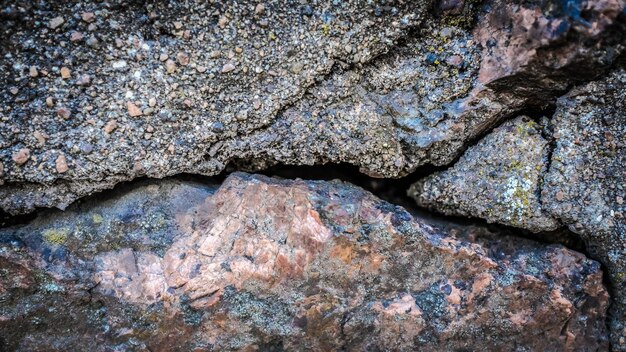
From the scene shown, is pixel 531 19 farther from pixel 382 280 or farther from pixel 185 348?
pixel 185 348

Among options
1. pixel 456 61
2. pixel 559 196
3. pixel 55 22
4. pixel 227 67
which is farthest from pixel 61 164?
pixel 559 196

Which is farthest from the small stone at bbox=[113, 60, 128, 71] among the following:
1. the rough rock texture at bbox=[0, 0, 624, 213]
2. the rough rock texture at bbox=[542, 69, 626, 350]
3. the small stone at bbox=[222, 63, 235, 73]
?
the rough rock texture at bbox=[542, 69, 626, 350]

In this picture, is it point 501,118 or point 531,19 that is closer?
point 531,19

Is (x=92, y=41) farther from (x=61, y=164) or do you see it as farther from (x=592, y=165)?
(x=592, y=165)

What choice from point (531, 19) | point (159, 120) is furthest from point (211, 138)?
point (531, 19)

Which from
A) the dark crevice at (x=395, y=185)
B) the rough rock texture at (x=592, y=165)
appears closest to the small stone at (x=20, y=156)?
the dark crevice at (x=395, y=185)

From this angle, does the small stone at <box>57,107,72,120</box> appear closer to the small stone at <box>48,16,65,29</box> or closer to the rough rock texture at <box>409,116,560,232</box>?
the small stone at <box>48,16,65,29</box>

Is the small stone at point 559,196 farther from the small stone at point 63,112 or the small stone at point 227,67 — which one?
the small stone at point 63,112
